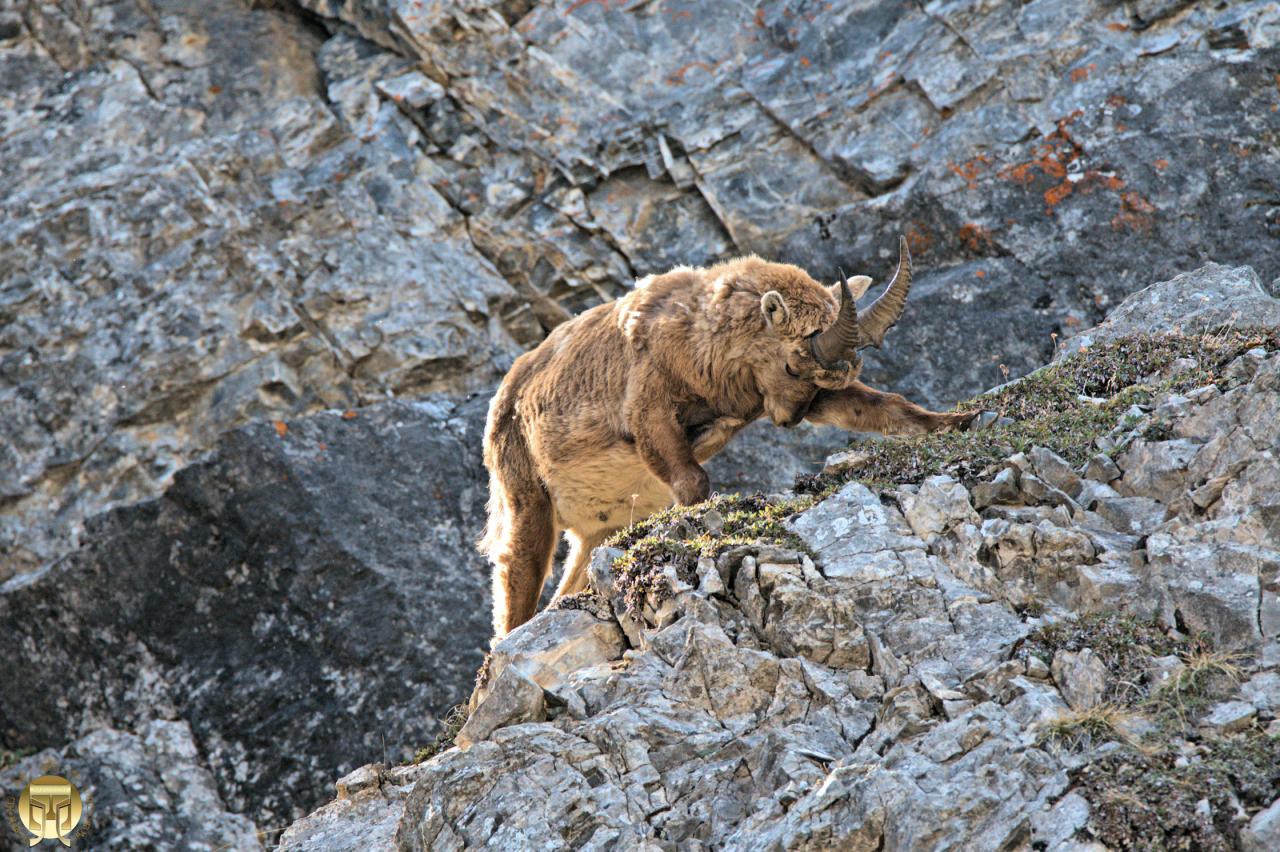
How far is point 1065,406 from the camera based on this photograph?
351 inches

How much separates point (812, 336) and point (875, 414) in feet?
2.42

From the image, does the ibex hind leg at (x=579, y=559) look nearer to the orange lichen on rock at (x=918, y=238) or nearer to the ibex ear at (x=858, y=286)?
the ibex ear at (x=858, y=286)

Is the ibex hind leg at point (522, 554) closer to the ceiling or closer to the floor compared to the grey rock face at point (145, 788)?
closer to the ceiling

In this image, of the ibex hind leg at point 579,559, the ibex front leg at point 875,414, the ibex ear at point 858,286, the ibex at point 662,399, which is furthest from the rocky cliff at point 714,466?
the ibex hind leg at point 579,559

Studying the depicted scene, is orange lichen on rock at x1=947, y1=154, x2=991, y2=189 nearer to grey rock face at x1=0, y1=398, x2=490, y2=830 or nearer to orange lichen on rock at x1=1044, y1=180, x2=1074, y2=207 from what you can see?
orange lichen on rock at x1=1044, y1=180, x2=1074, y2=207

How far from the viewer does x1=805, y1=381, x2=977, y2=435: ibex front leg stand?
9383mm

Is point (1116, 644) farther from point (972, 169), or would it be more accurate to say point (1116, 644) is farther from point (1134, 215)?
point (972, 169)

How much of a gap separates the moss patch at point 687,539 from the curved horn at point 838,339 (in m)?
1.56

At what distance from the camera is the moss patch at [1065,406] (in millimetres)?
8141

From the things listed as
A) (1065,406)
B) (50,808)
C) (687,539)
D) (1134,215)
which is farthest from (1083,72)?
(50,808)

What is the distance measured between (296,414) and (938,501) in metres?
9.20

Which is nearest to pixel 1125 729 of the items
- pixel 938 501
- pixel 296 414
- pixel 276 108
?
pixel 938 501

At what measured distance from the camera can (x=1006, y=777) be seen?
18.6ft

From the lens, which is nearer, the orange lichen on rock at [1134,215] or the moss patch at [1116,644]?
the moss patch at [1116,644]
